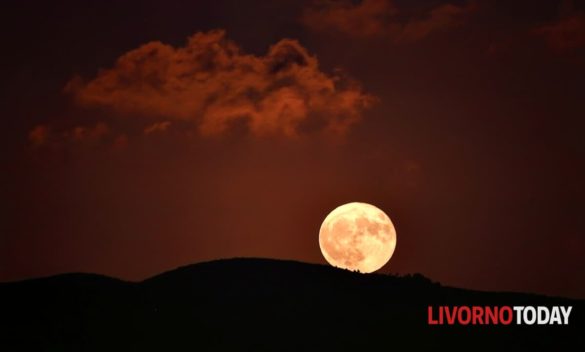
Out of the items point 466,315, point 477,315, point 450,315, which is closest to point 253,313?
point 450,315

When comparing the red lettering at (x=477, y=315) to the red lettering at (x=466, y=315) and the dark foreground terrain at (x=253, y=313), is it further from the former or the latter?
the dark foreground terrain at (x=253, y=313)

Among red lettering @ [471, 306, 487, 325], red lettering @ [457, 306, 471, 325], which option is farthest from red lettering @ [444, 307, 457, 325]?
red lettering @ [471, 306, 487, 325]

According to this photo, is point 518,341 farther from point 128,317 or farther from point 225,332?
point 128,317

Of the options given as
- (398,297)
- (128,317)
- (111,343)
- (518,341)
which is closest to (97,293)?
(128,317)

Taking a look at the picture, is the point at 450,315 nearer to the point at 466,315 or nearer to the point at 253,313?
the point at 466,315

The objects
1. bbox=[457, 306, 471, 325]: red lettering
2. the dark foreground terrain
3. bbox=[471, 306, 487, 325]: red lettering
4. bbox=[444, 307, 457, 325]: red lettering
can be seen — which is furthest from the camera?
bbox=[471, 306, 487, 325]: red lettering

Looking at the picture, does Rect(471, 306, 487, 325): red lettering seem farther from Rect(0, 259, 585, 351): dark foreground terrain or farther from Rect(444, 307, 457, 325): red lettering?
Rect(444, 307, 457, 325): red lettering

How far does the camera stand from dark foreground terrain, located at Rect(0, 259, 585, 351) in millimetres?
55250

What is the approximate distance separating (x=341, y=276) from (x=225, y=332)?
14.5 meters

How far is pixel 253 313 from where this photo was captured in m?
60.3

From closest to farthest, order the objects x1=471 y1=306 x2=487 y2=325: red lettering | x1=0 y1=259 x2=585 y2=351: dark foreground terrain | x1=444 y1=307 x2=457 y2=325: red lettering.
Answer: x1=0 y1=259 x2=585 y2=351: dark foreground terrain → x1=444 y1=307 x2=457 y2=325: red lettering → x1=471 y1=306 x2=487 y2=325: red lettering

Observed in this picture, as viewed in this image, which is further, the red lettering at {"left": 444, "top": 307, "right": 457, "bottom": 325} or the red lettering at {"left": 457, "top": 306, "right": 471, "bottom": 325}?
the red lettering at {"left": 457, "top": 306, "right": 471, "bottom": 325}

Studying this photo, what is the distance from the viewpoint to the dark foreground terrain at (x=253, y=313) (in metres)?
55.2

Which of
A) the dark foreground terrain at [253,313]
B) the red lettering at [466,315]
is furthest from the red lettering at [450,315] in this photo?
the dark foreground terrain at [253,313]
